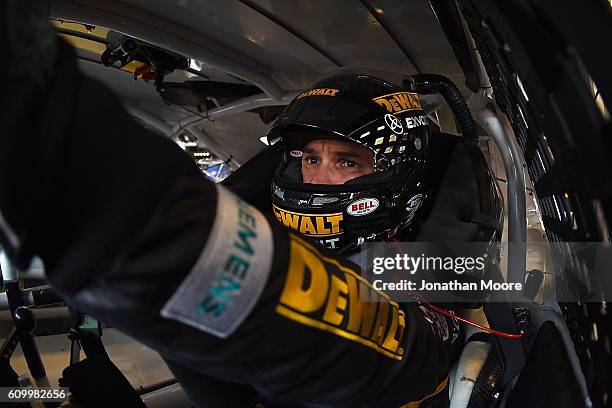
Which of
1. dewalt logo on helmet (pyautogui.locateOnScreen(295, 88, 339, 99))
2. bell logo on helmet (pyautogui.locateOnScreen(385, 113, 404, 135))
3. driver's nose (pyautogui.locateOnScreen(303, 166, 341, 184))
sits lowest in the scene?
driver's nose (pyautogui.locateOnScreen(303, 166, 341, 184))

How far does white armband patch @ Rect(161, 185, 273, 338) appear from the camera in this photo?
0.34 m

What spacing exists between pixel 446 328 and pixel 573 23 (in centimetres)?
71

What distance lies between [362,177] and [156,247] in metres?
0.75

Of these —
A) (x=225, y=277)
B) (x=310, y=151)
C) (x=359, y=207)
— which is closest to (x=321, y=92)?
(x=310, y=151)

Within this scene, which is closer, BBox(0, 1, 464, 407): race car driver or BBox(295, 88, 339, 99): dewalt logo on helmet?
BBox(0, 1, 464, 407): race car driver

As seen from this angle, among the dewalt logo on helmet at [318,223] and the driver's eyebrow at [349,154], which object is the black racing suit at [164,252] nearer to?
the dewalt logo on helmet at [318,223]

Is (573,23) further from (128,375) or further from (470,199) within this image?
(128,375)

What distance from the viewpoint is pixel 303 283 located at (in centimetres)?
40

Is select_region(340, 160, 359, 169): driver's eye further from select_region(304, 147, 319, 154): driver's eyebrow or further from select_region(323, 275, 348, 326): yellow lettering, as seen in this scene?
select_region(323, 275, 348, 326): yellow lettering

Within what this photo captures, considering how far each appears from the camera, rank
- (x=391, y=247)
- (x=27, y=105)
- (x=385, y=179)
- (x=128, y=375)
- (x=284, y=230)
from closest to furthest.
Result: (x=27, y=105), (x=284, y=230), (x=391, y=247), (x=385, y=179), (x=128, y=375)

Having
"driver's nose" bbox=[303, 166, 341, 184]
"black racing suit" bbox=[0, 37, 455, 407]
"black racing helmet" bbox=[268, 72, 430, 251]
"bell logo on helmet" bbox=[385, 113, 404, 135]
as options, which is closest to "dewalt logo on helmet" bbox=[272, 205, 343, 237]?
"black racing helmet" bbox=[268, 72, 430, 251]

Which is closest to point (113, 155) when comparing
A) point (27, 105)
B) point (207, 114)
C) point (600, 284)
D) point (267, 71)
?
point (27, 105)

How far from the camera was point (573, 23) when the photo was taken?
324 millimetres

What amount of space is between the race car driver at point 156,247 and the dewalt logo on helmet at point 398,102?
0.66 m
